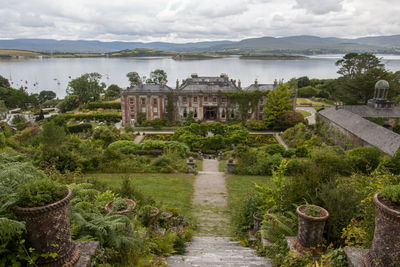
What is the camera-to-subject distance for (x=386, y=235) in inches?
184

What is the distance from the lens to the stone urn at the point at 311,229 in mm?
6441

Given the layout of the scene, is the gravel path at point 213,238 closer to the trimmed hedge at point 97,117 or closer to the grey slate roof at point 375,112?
the grey slate roof at point 375,112

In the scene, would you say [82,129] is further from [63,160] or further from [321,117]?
[321,117]

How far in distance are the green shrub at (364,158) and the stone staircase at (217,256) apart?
1412 cm

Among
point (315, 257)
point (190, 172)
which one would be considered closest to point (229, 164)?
point (190, 172)

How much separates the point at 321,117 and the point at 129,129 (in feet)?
→ 74.9

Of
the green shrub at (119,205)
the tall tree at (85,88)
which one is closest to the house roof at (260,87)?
the tall tree at (85,88)

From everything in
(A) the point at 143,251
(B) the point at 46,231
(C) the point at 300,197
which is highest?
(B) the point at 46,231

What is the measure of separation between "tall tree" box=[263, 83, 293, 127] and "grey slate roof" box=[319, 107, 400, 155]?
500cm

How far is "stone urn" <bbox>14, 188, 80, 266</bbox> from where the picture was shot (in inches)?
179

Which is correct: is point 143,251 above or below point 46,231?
below

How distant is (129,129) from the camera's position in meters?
36.1

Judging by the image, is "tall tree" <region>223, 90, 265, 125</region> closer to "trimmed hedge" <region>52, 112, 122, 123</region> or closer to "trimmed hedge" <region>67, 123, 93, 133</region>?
"trimmed hedge" <region>52, 112, 122, 123</region>

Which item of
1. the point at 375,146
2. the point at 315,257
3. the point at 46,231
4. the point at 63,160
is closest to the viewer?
the point at 46,231
